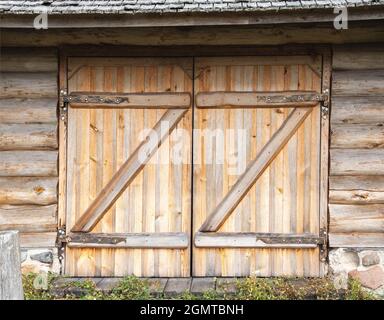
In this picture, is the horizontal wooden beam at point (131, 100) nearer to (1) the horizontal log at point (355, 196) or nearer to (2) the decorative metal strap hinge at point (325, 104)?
(2) the decorative metal strap hinge at point (325, 104)

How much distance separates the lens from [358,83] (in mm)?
4727

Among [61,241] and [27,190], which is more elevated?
[27,190]

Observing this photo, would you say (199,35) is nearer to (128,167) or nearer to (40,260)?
(128,167)

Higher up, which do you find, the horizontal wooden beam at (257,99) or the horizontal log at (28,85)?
the horizontal log at (28,85)

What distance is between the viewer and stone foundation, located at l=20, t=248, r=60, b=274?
15.9 ft

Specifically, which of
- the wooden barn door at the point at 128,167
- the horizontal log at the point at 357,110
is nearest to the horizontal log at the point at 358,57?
the horizontal log at the point at 357,110

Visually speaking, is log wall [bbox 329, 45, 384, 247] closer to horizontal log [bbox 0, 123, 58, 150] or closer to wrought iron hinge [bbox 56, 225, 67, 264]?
wrought iron hinge [bbox 56, 225, 67, 264]

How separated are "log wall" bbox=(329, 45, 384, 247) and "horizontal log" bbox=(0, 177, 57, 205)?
297cm

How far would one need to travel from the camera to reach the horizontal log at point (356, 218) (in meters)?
4.71

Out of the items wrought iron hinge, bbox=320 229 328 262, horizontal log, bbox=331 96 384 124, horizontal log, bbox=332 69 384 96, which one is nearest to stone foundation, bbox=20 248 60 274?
wrought iron hinge, bbox=320 229 328 262

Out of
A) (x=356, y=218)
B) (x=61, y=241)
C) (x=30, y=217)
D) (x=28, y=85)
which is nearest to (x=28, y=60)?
(x=28, y=85)

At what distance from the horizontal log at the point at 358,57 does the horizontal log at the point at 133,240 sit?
244 centimetres

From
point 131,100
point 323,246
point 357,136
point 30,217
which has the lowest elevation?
point 323,246

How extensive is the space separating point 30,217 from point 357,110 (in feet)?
11.9
